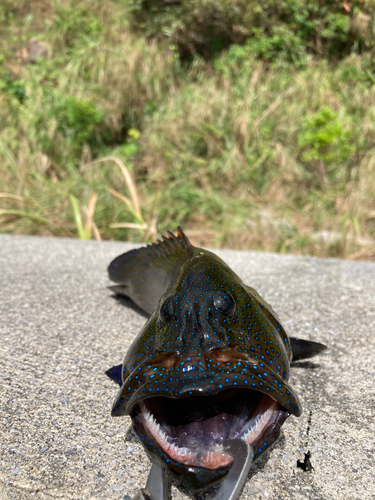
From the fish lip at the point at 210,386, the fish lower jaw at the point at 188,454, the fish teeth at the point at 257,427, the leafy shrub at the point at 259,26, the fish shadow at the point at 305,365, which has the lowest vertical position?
the fish shadow at the point at 305,365

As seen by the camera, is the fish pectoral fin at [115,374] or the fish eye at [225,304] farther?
the fish pectoral fin at [115,374]

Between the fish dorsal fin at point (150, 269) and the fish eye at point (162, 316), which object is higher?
the fish eye at point (162, 316)

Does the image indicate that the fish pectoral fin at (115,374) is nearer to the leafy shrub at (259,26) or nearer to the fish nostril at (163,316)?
the fish nostril at (163,316)

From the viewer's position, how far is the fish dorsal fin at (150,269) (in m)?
2.29

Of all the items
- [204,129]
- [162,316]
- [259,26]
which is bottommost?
[204,129]

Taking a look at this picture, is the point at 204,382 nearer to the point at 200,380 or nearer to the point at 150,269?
the point at 200,380

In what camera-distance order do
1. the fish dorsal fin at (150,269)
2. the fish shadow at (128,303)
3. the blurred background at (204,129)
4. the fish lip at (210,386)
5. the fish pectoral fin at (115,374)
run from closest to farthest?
1. the fish lip at (210,386)
2. the fish pectoral fin at (115,374)
3. the fish dorsal fin at (150,269)
4. the fish shadow at (128,303)
5. the blurred background at (204,129)

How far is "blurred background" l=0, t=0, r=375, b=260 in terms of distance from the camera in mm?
5945

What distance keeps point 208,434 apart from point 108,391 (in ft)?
2.66

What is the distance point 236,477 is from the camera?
115cm

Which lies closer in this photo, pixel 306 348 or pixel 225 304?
pixel 225 304

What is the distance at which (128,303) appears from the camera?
306 cm

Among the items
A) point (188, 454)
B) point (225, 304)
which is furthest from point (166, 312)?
point (188, 454)

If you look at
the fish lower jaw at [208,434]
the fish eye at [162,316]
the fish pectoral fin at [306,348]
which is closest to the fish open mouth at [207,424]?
the fish lower jaw at [208,434]
